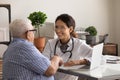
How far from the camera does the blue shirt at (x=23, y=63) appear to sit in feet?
6.41

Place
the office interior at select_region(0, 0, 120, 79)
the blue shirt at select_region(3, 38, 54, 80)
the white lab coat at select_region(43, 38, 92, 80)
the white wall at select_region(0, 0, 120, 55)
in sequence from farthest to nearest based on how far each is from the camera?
the white wall at select_region(0, 0, 120, 55) → the office interior at select_region(0, 0, 120, 79) → the white lab coat at select_region(43, 38, 92, 80) → the blue shirt at select_region(3, 38, 54, 80)

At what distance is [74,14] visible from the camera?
14.7 ft

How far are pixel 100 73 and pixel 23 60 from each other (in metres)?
0.64

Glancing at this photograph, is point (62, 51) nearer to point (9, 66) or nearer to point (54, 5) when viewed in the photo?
point (9, 66)

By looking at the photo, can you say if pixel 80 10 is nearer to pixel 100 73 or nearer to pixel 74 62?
pixel 74 62

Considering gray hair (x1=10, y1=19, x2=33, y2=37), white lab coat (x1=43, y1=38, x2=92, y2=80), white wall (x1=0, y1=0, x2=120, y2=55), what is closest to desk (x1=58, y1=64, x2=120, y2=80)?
white lab coat (x1=43, y1=38, x2=92, y2=80)

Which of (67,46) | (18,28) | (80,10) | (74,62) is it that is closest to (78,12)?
(80,10)

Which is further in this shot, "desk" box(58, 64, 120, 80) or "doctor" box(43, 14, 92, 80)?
"doctor" box(43, 14, 92, 80)

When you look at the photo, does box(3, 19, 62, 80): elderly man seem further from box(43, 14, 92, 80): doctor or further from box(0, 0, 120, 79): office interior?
box(0, 0, 120, 79): office interior

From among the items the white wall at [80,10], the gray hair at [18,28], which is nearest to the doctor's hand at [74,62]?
the gray hair at [18,28]

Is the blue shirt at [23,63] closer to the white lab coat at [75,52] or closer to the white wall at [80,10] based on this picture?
the white lab coat at [75,52]

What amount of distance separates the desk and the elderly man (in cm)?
28

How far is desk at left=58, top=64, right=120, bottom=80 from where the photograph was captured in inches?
81.4

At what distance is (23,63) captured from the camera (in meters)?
1.95
